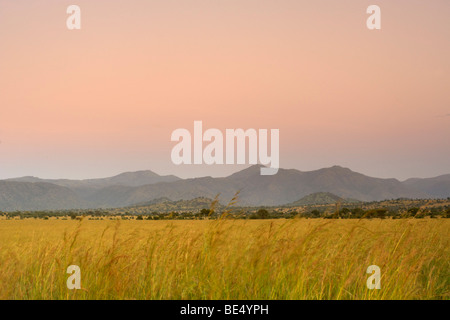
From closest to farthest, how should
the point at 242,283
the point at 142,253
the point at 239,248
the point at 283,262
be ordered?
the point at 242,283 < the point at 283,262 < the point at 239,248 < the point at 142,253

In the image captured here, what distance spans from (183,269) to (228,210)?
1249mm

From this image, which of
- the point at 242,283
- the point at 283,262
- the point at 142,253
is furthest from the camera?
the point at 142,253

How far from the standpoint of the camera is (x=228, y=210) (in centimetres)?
718

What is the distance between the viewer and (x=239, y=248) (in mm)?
8195

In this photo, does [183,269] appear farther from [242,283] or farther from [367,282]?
[367,282]

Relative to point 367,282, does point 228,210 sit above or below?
above
